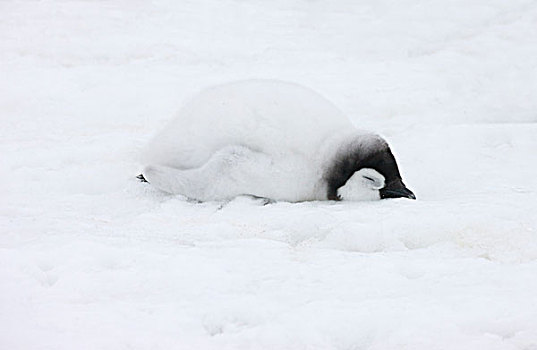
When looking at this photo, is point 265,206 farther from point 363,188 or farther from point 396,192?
point 396,192

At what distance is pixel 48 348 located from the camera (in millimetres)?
2266

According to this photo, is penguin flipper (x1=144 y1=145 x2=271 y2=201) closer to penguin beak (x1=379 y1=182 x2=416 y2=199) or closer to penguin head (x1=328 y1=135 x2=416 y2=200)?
penguin head (x1=328 y1=135 x2=416 y2=200)

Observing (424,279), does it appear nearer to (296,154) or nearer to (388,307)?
(388,307)

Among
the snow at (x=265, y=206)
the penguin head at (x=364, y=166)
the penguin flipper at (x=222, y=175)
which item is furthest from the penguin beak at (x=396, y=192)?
the penguin flipper at (x=222, y=175)

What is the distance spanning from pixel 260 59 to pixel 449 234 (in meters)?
4.84

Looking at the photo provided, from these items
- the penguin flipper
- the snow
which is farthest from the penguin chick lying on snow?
the snow

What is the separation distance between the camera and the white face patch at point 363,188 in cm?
446

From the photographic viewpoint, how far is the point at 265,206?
413 centimetres

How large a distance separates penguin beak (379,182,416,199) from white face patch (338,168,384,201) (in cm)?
3

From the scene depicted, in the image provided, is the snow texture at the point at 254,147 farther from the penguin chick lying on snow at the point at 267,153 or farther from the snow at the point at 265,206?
the snow at the point at 265,206

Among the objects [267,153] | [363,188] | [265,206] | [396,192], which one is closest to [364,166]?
[363,188]

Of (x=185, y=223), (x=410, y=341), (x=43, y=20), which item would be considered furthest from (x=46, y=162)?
(x=43, y=20)

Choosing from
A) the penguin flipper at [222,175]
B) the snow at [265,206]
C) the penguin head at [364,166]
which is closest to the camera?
the snow at [265,206]

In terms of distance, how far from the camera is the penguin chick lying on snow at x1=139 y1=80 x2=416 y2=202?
4324mm
